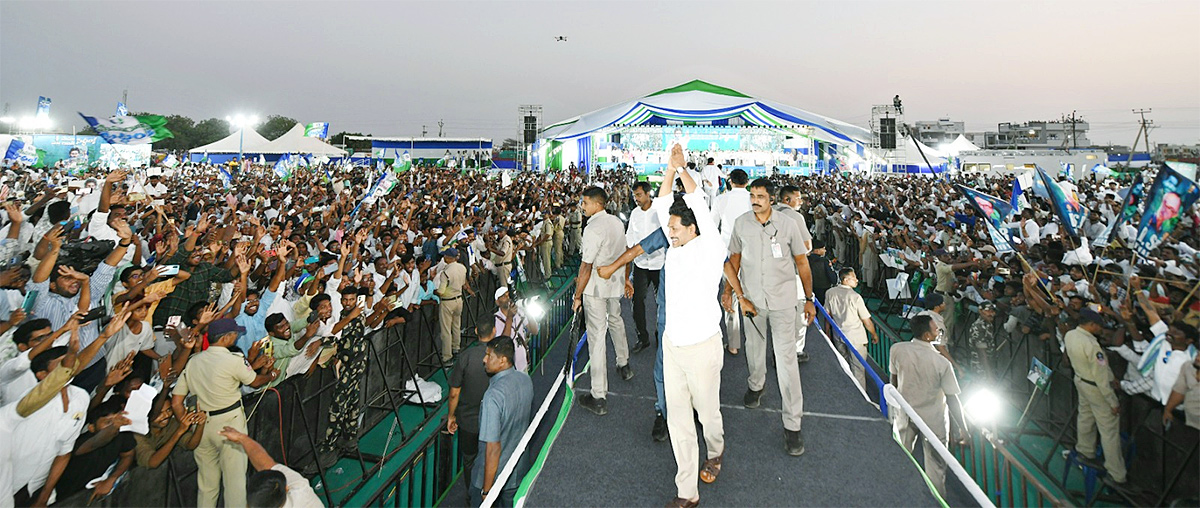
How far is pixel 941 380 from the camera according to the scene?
13.7ft

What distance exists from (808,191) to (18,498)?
23.5m

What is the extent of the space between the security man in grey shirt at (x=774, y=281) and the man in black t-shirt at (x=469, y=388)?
1999mm

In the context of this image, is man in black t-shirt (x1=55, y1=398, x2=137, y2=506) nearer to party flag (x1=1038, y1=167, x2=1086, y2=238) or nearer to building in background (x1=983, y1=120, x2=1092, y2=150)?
party flag (x1=1038, y1=167, x2=1086, y2=238)

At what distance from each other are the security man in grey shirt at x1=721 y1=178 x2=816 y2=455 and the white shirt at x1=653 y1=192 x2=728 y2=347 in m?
0.63

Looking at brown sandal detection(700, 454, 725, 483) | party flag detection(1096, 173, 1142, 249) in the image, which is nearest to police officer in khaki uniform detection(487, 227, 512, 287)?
brown sandal detection(700, 454, 725, 483)

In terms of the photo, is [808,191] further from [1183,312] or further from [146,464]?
[146,464]

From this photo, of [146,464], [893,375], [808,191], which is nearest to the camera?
[146,464]

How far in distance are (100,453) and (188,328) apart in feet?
4.59

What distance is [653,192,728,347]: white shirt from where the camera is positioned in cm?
305

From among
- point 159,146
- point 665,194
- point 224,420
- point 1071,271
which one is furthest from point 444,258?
point 159,146

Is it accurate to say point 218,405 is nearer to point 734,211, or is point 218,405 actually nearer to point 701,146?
point 734,211

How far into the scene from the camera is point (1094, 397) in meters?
4.75

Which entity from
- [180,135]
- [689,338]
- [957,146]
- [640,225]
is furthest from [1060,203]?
[180,135]

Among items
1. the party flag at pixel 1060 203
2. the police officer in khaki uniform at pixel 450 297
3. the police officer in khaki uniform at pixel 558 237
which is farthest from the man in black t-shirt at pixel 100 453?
the police officer in khaki uniform at pixel 558 237
